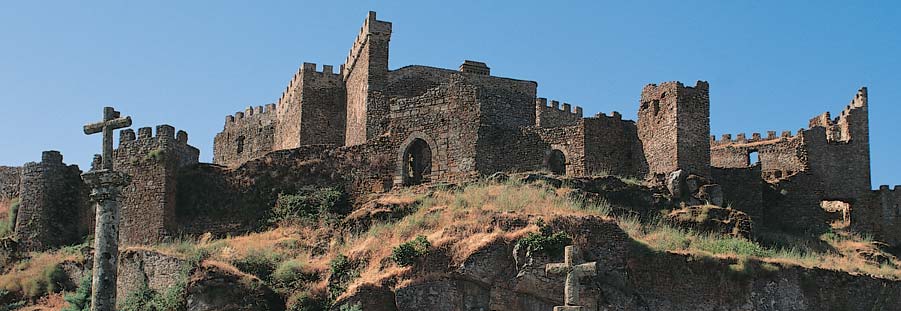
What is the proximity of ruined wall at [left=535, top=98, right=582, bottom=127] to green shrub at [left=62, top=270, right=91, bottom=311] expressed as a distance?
1770 centimetres

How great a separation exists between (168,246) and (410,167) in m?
8.06

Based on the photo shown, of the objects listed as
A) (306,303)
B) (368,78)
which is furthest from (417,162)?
(306,303)

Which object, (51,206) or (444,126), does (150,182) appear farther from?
(444,126)

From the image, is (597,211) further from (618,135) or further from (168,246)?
(168,246)

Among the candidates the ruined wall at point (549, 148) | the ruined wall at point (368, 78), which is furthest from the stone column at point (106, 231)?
the ruined wall at point (368, 78)

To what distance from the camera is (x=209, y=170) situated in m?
39.0

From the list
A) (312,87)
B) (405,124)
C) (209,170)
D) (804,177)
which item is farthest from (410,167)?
(804,177)

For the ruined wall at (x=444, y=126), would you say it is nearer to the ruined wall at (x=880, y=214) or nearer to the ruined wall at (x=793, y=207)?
the ruined wall at (x=793, y=207)

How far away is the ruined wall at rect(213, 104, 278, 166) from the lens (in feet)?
168

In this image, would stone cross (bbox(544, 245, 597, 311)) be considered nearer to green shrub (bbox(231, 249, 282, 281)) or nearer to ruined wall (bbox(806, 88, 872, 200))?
green shrub (bbox(231, 249, 282, 281))

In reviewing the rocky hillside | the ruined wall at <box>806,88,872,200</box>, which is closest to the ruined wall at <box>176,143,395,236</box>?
the rocky hillside

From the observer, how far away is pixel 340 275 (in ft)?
103

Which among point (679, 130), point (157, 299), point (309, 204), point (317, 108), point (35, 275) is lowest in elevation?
point (157, 299)

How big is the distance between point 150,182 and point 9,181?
43.8ft
